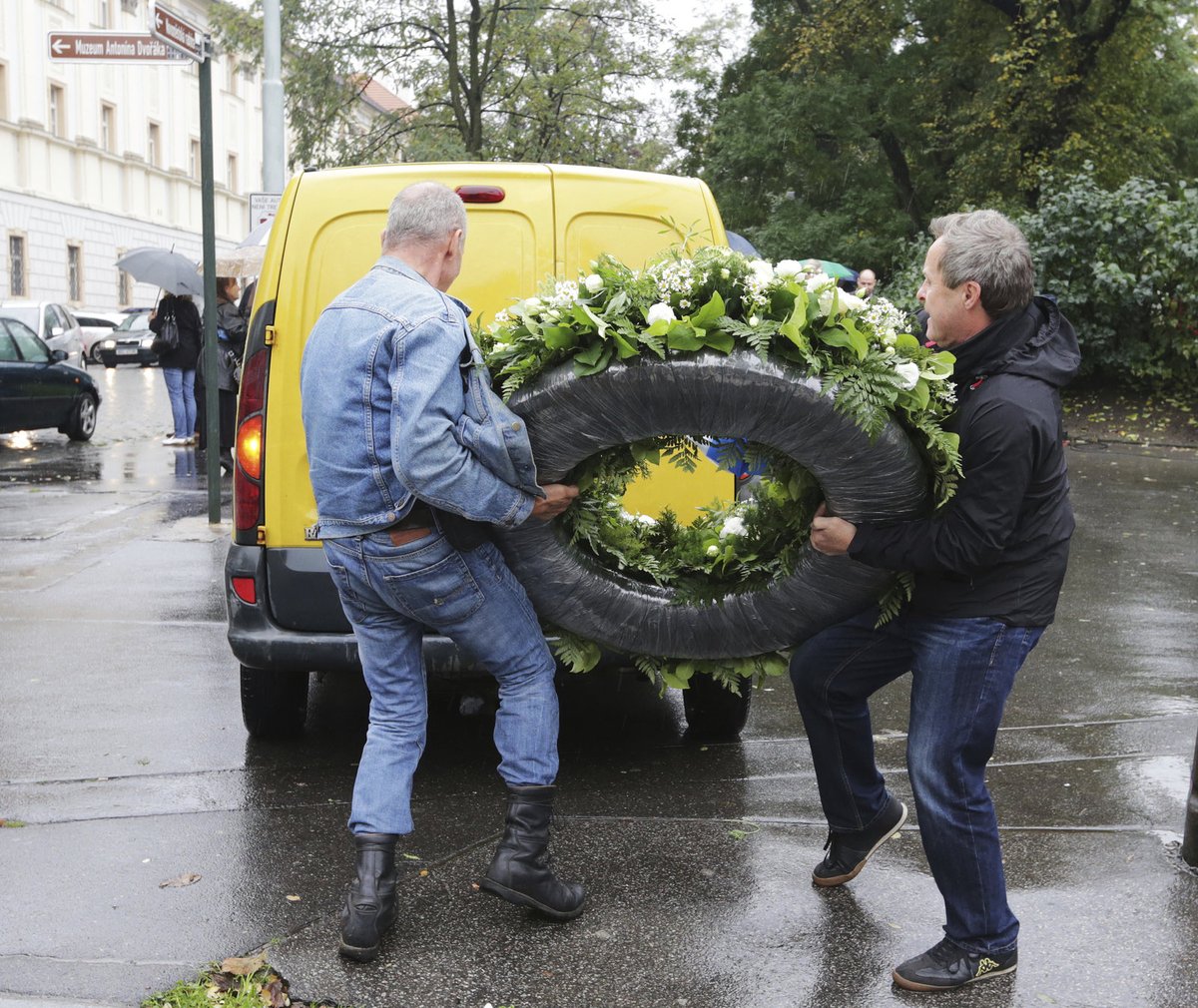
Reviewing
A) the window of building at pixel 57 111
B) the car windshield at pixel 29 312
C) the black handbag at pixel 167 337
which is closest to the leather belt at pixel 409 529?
the black handbag at pixel 167 337

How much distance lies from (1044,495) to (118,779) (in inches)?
137

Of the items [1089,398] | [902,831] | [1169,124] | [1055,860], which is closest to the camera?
[1055,860]

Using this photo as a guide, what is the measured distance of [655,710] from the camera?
6172mm

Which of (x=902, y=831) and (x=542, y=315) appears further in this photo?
(x=902, y=831)

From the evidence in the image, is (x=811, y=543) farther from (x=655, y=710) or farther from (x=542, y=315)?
(x=655, y=710)

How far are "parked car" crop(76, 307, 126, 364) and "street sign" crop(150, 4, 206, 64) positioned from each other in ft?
98.6

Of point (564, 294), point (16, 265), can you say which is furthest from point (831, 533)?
point (16, 265)

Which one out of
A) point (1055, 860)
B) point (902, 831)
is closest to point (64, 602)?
point (902, 831)

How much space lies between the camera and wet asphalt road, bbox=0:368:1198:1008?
3488mm

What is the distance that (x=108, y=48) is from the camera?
8539 millimetres

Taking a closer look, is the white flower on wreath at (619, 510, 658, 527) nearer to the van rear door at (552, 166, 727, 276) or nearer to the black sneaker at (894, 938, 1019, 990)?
the van rear door at (552, 166, 727, 276)

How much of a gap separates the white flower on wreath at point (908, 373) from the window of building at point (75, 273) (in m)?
43.3

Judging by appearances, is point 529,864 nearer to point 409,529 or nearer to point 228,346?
point 409,529

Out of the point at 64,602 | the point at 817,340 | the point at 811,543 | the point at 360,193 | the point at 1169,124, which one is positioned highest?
the point at 1169,124
